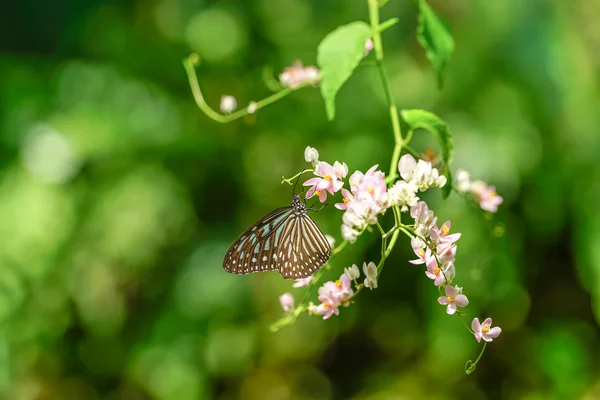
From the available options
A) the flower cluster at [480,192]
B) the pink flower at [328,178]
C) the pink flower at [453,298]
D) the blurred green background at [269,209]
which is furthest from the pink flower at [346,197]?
the blurred green background at [269,209]

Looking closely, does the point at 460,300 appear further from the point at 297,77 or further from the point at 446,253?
the point at 297,77

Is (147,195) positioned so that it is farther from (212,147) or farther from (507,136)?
(507,136)

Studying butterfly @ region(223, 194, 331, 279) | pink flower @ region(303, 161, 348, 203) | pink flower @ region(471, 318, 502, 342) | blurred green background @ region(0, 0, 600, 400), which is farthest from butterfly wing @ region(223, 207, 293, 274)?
blurred green background @ region(0, 0, 600, 400)

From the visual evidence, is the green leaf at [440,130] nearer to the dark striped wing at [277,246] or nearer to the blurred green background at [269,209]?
the dark striped wing at [277,246]

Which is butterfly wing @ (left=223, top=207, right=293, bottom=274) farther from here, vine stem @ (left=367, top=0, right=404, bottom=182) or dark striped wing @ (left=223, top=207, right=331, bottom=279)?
vine stem @ (left=367, top=0, right=404, bottom=182)

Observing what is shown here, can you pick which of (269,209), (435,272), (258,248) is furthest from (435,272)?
(269,209)

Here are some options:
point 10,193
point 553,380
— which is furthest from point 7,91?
point 553,380
